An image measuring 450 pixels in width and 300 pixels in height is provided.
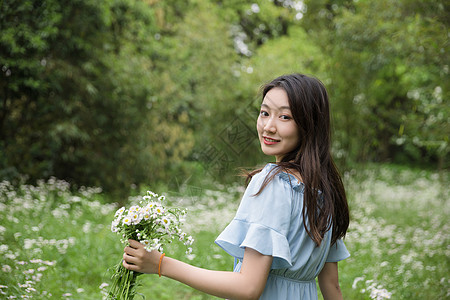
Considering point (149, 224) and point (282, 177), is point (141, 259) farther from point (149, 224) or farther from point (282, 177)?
point (282, 177)

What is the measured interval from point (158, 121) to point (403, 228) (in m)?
4.64

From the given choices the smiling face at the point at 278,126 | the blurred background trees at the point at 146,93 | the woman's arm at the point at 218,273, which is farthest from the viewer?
the blurred background trees at the point at 146,93

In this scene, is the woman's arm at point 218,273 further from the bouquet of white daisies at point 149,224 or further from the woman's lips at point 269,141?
the woman's lips at point 269,141

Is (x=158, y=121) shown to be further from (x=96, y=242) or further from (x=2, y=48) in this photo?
(x=96, y=242)

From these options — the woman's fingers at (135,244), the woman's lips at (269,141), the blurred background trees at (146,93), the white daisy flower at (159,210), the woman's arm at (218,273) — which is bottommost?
the woman's arm at (218,273)

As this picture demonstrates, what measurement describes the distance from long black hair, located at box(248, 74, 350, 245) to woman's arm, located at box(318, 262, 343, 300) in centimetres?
20

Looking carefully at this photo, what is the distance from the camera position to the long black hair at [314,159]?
1362mm

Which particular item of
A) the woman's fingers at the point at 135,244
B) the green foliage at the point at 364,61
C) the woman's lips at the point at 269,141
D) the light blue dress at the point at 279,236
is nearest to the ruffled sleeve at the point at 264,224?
the light blue dress at the point at 279,236

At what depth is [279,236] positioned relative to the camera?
4.09 ft

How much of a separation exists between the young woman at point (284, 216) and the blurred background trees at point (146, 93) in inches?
154

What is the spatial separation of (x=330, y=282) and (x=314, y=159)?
52 centimetres

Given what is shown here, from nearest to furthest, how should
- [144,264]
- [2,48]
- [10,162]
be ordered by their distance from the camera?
[144,264] < [2,48] < [10,162]

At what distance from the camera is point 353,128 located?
7.35 meters

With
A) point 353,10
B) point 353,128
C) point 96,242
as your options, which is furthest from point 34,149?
point 353,10
